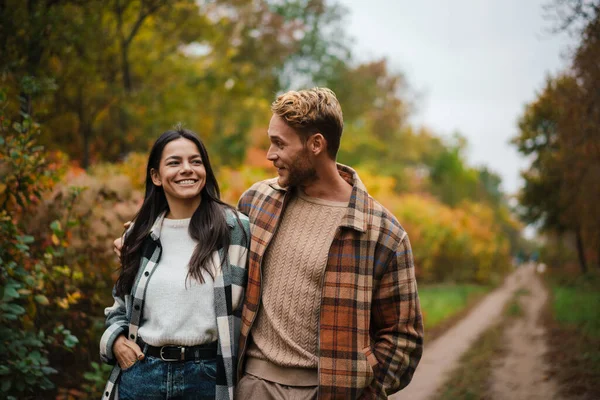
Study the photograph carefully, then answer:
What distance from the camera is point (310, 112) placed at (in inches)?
114

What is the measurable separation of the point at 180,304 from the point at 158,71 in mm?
15541

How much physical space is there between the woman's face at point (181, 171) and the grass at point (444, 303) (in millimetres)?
8916

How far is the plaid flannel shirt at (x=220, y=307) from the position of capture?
280cm

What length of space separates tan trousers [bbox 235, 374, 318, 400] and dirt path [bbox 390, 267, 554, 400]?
14.6 ft

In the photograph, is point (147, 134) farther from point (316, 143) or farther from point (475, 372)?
point (316, 143)

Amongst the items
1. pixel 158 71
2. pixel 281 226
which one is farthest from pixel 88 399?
pixel 158 71

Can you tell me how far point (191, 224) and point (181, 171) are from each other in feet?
0.99

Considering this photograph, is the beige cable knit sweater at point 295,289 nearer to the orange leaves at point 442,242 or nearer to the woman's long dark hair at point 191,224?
the woman's long dark hair at point 191,224

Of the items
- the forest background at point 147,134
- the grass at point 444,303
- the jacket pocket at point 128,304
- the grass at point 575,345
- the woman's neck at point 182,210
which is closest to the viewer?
the jacket pocket at point 128,304

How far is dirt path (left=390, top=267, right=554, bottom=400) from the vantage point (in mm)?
7128

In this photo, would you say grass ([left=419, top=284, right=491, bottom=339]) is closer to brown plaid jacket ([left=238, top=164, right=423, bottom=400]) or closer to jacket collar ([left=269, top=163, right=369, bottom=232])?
brown plaid jacket ([left=238, top=164, right=423, bottom=400])

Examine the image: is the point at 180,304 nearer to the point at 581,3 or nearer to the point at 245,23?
the point at 581,3

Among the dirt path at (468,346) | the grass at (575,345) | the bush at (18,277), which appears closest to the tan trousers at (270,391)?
the bush at (18,277)

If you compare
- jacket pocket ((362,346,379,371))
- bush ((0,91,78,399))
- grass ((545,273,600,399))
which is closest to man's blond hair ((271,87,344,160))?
jacket pocket ((362,346,379,371))
